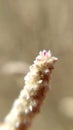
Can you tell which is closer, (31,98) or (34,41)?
(31,98)

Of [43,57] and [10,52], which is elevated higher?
[10,52]

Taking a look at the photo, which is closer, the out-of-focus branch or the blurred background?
the out-of-focus branch

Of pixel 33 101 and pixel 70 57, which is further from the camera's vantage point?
pixel 70 57

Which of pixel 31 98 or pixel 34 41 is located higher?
pixel 34 41

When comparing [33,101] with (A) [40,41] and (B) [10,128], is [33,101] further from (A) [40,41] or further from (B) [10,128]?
(A) [40,41]

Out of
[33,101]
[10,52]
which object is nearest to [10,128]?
[33,101]

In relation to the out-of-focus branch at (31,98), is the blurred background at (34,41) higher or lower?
higher

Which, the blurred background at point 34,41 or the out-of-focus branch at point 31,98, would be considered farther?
the blurred background at point 34,41

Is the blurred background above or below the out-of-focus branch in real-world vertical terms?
above
